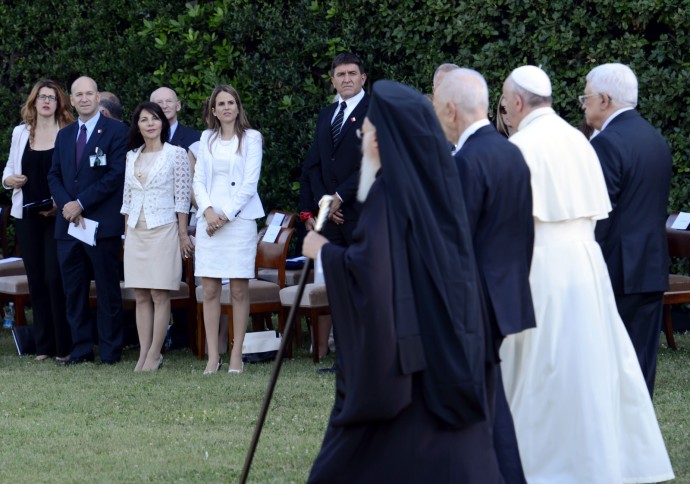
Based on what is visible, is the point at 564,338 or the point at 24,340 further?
the point at 24,340

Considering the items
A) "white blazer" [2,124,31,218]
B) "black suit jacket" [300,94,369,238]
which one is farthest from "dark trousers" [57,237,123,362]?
"black suit jacket" [300,94,369,238]

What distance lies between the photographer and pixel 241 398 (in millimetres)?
8758

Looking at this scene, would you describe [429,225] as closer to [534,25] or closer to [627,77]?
[627,77]

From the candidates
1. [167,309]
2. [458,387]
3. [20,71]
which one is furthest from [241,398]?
[20,71]

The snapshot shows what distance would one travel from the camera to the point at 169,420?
8086 mm

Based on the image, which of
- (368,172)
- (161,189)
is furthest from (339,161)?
(368,172)

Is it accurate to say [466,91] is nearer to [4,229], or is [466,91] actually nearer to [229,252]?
[229,252]

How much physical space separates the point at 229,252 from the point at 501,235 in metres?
4.63

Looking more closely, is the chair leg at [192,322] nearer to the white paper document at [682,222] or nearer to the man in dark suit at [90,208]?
the man in dark suit at [90,208]

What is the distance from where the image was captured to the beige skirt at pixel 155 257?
10.2 meters

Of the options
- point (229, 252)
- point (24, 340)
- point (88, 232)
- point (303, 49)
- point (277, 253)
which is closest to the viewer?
point (229, 252)

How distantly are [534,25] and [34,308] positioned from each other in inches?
195

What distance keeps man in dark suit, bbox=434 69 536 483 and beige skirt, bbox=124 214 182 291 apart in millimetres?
5070

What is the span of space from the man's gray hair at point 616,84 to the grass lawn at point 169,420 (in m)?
1.89
